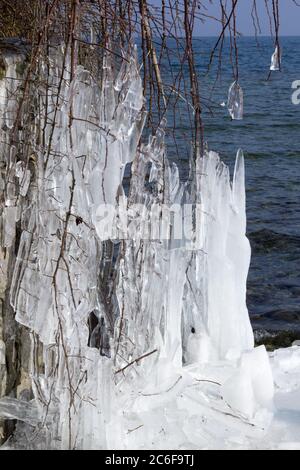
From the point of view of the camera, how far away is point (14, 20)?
3.25m

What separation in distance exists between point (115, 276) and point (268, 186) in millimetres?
8526

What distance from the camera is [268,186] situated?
37.7ft

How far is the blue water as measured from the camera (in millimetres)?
6879

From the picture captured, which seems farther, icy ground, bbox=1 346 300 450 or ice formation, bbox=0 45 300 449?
icy ground, bbox=1 346 300 450

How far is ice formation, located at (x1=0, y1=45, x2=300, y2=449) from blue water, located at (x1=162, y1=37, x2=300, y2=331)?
0.28 metres

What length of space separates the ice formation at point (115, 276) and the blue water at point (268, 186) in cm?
28

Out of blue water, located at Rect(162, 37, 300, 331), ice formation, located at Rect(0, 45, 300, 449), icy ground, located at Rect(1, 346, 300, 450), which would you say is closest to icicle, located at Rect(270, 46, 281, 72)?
blue water, located at Rect(162, 37, 300, 331)

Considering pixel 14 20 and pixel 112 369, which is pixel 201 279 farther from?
pixel 14 20

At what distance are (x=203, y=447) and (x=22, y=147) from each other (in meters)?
1.39

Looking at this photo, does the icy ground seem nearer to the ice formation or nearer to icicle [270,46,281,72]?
the ice formation

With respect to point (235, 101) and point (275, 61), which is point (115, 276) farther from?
point (275, 61)

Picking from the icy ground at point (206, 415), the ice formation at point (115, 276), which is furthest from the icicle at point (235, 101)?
the icy ground at point (206, 415)

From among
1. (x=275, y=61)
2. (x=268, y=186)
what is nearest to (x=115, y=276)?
(x=275, y=61)
